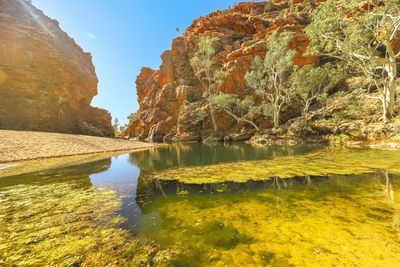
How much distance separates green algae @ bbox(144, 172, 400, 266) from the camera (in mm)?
1983

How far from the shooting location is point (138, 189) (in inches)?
206

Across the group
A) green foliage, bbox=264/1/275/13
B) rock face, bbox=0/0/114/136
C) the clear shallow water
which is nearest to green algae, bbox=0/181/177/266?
the clear shallow water

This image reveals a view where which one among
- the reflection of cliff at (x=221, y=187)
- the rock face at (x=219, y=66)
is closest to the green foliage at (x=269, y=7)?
the rock face at (x=219, y=66)

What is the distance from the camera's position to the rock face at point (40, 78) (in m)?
26.8

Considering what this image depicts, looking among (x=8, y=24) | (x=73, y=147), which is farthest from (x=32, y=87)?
(x=73, y=147)

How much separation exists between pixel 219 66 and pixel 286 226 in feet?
135

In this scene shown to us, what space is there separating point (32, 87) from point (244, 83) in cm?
4306

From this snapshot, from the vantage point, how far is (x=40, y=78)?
2970 centimetres

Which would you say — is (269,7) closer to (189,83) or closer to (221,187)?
(189,83)

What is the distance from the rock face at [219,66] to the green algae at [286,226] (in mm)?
25395

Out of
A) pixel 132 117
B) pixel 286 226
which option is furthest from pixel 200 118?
pixel 132 117

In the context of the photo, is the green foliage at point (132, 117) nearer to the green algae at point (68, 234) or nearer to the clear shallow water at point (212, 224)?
the clear shallow water at point (212, 224)

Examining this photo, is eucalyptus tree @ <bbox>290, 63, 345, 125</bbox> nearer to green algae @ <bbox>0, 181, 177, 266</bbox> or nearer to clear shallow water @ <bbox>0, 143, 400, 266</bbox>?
clear shallow water @ <bbox>0, 143, 400, 266</bbox>

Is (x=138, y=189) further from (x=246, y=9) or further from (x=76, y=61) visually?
(x=246, y=9)
